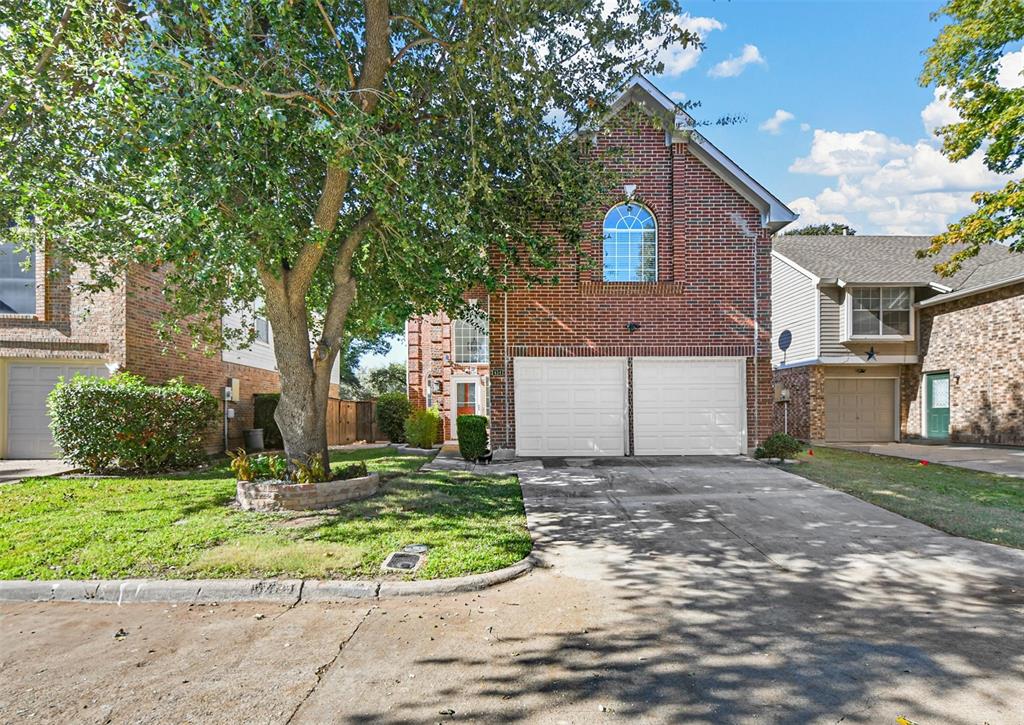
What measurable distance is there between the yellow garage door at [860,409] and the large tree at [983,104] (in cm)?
634

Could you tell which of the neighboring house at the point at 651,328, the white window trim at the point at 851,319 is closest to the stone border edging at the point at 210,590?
the neighboring house at the point at 651,328

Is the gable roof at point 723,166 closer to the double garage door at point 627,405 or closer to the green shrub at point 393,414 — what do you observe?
the double garage door at point 627,405

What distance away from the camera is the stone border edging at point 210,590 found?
466 centimetres

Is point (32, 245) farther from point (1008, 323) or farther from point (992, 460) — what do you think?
point (1008, 323)

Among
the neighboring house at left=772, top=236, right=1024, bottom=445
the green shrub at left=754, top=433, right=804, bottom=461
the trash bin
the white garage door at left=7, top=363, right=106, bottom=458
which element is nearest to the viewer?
the green shrub at left=754, top=433, right=804, bottom=461

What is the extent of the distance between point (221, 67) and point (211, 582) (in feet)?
16.7

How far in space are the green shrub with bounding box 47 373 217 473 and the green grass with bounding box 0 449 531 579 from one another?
3.74ft

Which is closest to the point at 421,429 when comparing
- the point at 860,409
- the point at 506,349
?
the point at 506,349

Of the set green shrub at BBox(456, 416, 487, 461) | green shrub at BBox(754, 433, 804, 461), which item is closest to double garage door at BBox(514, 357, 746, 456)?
green shrub at BBox(754, 433, 804, 461)

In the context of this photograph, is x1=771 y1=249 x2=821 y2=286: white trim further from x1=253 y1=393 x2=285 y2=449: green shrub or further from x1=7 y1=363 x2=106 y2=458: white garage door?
x1=7 y1=363 x2=106 y2=458: white garage door

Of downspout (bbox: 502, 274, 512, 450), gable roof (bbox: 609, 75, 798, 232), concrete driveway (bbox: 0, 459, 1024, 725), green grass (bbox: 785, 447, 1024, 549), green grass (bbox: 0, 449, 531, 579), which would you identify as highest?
gable roof (bbox: 609, 75, 798, 232)

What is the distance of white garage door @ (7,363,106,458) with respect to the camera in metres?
12.0

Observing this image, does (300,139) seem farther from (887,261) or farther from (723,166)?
(887,261)

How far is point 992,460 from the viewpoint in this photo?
12336 mm
